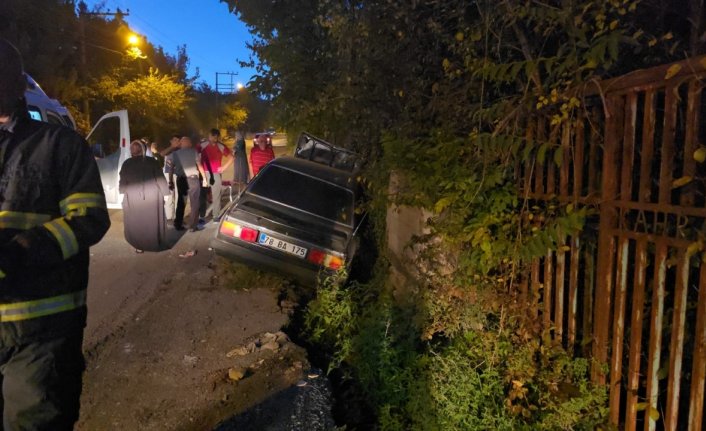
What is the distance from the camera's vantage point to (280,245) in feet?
20.1

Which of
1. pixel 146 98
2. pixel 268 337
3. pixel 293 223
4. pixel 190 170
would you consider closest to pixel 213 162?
pixel 190 170

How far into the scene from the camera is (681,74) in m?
2.32

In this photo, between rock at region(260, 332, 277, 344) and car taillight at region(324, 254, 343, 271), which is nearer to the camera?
rock at region(260, 332, 277, 344)

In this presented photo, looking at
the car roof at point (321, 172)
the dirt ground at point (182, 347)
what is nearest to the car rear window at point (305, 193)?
the car roof at point (321, 172)

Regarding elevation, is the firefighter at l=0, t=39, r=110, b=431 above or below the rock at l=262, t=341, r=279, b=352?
above

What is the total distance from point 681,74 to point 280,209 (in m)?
4.65

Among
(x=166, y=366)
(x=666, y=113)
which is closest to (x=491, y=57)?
(x=666, y=113)

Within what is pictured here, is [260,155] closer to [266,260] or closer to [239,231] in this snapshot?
[239,231]

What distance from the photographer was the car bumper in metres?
6.12

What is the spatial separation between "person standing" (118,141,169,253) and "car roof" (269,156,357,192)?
1834 mm

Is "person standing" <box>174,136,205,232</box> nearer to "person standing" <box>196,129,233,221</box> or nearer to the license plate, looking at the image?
"person standing" <box>196,129,233,221</box>

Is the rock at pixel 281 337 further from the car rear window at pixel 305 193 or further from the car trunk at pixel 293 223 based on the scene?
the car rear window at pixel 305 193

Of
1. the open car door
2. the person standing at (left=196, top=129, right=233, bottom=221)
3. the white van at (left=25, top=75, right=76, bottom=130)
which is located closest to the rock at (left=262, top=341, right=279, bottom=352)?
the open car door

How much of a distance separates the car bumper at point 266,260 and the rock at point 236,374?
197cm
